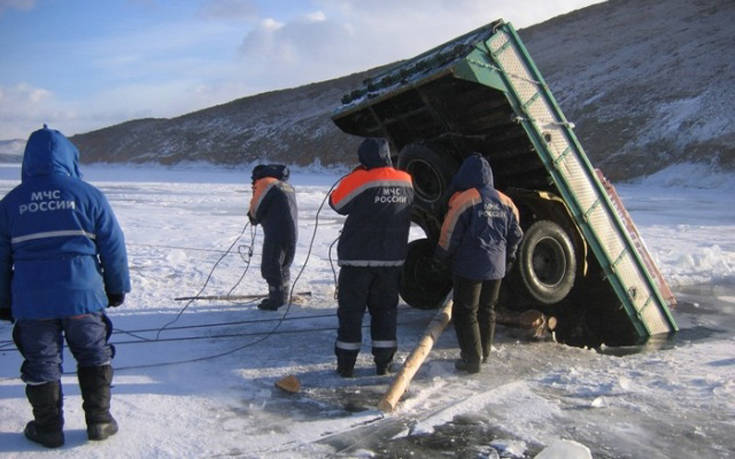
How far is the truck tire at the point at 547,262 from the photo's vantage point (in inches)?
229

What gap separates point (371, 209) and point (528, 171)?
1978mm

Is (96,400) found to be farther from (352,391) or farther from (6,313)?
(352,391)

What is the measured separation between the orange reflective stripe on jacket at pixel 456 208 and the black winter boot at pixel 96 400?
2569mm

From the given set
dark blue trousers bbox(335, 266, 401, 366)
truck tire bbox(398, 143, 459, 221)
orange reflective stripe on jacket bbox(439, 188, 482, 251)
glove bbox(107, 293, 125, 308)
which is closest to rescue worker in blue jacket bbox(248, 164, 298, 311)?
truck tire bbox(398, 143, 459, 221)

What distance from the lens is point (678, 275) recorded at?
9180mm

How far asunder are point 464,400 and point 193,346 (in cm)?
245

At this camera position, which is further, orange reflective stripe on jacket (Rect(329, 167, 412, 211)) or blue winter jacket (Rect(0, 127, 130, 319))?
orange reflective stripe on jacket (Rect(329, 167, 412, 211))

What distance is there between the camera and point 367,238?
4.89m

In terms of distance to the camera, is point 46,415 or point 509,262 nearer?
point 46,415

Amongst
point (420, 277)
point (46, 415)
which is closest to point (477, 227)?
point (420, 277)

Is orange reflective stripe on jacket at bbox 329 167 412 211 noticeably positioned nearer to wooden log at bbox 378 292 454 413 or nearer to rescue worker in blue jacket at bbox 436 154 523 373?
rescue worker in blue jacket at bbox 436 154 523 373

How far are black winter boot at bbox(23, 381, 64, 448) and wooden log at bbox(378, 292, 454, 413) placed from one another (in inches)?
73.8

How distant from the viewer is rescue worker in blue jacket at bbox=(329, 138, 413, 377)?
4.89 m

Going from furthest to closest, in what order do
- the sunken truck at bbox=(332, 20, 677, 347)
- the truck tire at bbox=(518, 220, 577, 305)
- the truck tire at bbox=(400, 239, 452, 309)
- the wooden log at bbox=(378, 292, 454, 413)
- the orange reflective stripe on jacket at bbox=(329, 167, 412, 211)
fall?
the truck tire at bbox=(400, 239, 452, 309)
the truck tire at bbox=(518, 220, 577, 305)
the sunken truck at bbox=(332, 20, 677, 347)
the orange reflective stripe on jacket at bbox=(329, 167, 412, 211)
the wooden log at bbox=(378, 292, 454, 413)
